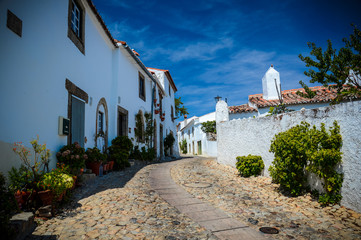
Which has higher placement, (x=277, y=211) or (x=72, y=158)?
(x=72, y=158)

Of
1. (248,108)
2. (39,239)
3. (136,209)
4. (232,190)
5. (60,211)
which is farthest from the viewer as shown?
(248,108)

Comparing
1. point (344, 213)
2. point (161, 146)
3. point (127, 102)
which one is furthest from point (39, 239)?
point (161, 146)

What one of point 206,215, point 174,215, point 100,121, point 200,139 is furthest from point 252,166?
point 200,139

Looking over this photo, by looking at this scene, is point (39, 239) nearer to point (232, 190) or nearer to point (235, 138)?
point (232, 190)

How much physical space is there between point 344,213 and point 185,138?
112 ft

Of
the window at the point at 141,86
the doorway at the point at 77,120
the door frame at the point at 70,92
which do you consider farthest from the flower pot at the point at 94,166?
the window at the point at 141,86

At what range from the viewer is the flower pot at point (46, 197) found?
3959mm

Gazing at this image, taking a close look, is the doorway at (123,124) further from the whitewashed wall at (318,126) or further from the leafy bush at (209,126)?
the leafy bush at (209,126)

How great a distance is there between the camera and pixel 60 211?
4.11 metres

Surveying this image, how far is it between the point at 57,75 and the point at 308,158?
6.28 meters

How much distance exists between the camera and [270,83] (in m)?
18.7

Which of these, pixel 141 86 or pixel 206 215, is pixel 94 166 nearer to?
pixel 206 215

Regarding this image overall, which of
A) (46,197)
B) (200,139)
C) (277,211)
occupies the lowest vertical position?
(277,211)

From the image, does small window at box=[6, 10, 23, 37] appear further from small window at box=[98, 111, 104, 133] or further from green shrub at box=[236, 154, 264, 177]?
green shrub at box=[236, 154, 264, 177]
